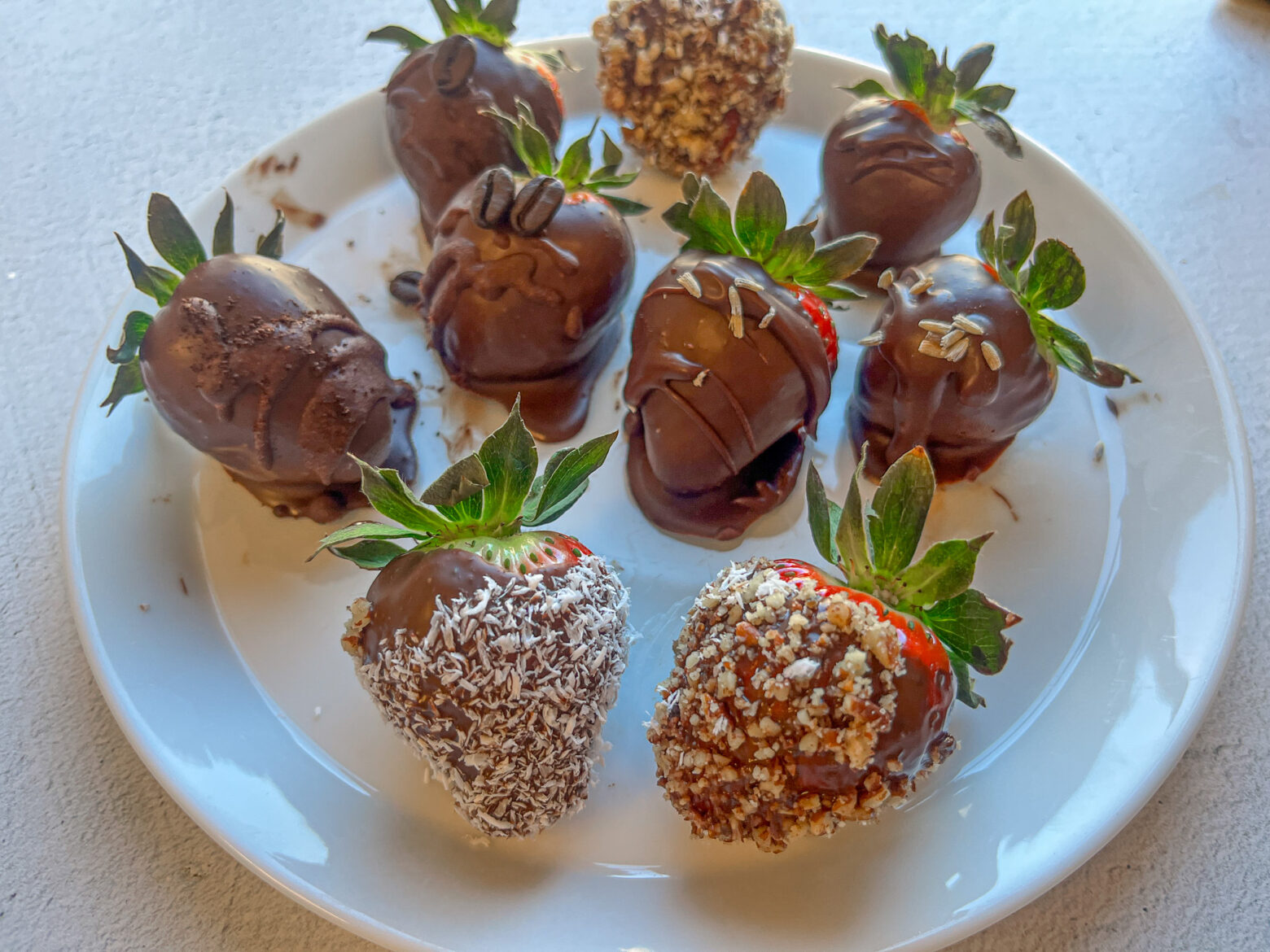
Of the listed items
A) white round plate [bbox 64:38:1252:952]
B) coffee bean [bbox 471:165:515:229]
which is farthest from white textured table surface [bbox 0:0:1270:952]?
coffee bean [bbox 471:165:515:229]

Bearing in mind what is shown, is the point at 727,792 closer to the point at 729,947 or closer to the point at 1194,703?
the point at 729,947

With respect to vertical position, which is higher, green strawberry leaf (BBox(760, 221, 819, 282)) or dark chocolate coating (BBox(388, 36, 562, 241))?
green strawberry leaf (BBox(760, 221, 819, 282))

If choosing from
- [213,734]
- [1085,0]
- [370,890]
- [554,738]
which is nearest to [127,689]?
[213,734]

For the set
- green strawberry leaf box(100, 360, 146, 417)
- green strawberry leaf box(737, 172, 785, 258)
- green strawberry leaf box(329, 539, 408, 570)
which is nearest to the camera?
green strawberry leaf box(329, 539, 408, 570)

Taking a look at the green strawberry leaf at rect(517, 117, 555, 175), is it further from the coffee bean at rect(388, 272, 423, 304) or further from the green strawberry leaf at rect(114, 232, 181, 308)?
the green strawberry leaf at rect(114, 232, 181, 308)

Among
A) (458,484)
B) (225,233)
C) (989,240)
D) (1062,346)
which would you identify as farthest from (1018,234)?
(225,233)

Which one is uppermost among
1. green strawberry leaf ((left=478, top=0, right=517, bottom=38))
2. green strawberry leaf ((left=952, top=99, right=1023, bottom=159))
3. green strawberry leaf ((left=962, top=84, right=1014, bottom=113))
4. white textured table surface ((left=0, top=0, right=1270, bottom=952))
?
green strawberry leaf ((left=962, top=84, right=1014, bottom=113))

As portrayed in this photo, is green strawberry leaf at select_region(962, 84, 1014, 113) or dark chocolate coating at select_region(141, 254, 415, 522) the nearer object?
dark chocolate coating at select_region(141, 254, 415, 522)
